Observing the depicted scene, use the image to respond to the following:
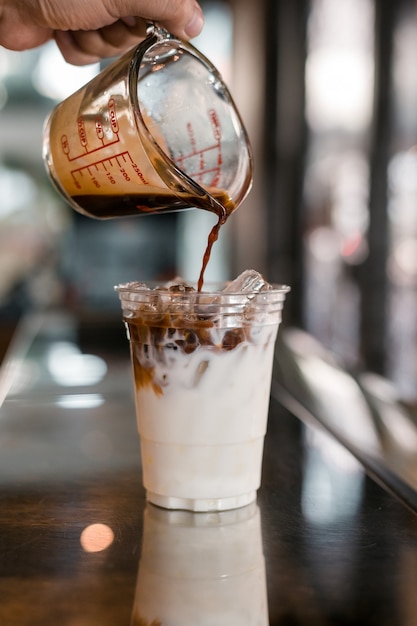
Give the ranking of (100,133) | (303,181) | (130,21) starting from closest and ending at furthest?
(100,133)
(130,21)
(303,181)

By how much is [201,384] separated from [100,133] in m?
0.37

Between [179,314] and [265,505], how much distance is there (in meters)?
0.26

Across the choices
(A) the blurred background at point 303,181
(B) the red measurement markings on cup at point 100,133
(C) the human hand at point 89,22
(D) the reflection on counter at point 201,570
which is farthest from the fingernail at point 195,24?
(A) the blurred background at point 303,181

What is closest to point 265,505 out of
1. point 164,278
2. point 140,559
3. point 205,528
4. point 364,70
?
point 205,528

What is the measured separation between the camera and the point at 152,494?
36.7 inches

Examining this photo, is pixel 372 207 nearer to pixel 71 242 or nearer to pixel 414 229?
pixel 414 229

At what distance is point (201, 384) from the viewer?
0.92 meters

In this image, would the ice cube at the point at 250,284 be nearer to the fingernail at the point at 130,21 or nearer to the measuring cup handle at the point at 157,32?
the measuring cup handle at the point at 157,32

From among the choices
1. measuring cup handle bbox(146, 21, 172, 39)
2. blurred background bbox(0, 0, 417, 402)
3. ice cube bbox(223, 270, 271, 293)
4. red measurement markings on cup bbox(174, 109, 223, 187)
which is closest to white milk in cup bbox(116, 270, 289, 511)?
ice cube bbox(223, 270, 271, 293)

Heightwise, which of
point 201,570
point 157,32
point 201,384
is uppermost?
point 157,32

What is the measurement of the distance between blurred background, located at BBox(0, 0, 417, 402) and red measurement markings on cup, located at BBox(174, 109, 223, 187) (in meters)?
3.00

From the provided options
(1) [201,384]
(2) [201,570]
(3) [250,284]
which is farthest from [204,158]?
(2) [201,570]

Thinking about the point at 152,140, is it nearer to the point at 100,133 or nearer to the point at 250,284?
the point at 100,133

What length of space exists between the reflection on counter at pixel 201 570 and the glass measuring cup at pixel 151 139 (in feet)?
1.31
